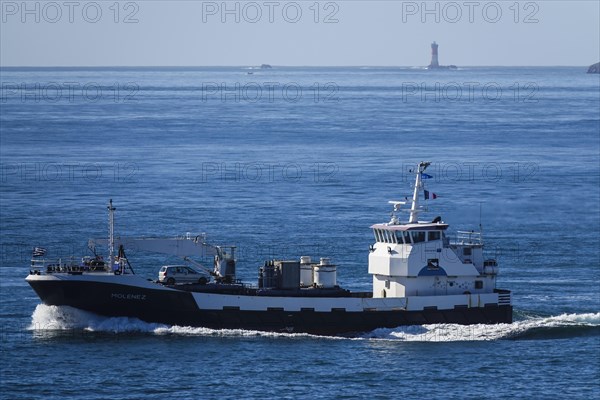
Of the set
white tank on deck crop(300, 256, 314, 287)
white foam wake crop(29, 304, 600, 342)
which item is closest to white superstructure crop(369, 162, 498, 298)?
white foam wake crop(29, 304, 600, 342)

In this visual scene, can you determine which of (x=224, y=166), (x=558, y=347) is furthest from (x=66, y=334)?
(x=224, y=166)

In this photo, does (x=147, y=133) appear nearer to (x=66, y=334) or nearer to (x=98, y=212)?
(x=98, y=212)

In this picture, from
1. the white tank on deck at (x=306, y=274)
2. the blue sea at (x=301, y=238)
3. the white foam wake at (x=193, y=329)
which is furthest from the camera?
the white tank on deck at (x=306, y=274)

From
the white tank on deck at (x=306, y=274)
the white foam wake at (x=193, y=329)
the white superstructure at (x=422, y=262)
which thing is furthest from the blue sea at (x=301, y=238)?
the white tank on deck at (x=306, y=274)

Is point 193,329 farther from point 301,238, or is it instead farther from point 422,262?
point 301,238

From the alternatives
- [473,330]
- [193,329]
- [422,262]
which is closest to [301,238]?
[422,262]

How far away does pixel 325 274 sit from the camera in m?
69.5

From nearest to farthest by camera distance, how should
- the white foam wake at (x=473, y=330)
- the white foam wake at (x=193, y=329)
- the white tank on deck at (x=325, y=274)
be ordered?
the white foam wake at (x=193, y=329) < the white foam wake at (x=473, y=330) < the white tank on deck at (x=325, y=274)

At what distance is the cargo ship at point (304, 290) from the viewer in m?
67.5

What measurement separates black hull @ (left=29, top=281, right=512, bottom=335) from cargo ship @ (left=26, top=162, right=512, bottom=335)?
45mm

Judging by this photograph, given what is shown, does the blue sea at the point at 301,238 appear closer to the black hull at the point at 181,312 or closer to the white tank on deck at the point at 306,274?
the black hull at the point at 181,312

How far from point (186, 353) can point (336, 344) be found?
694 cm

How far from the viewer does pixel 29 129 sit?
7446 inches

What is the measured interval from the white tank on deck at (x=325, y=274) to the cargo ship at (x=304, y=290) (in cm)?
5
